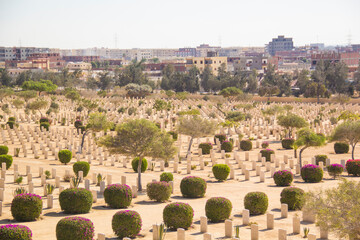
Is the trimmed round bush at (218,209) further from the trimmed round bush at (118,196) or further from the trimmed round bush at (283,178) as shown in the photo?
the trimmed round bush at (283,178)

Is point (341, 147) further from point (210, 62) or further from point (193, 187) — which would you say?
point (210, 62)

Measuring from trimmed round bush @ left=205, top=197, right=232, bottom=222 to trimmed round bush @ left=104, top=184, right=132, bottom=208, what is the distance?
3.43m

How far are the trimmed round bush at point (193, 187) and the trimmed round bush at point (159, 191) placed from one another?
1.04 metres

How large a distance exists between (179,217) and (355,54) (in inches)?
5650

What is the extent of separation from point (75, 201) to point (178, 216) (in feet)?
13.3

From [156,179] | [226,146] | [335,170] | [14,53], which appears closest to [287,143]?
[226,146]

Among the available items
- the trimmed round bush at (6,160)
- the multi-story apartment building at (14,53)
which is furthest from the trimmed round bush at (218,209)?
the multi-story apartment building at (14,53)

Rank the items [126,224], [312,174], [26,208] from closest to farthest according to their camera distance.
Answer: [126,224], [26,208], [312,174]

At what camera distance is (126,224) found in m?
15.8

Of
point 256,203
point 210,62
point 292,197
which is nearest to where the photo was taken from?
point 256,203

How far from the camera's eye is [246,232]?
654 inches

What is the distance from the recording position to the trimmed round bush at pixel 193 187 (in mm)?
21891

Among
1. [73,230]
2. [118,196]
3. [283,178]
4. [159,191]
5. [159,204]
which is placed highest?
[73,230]

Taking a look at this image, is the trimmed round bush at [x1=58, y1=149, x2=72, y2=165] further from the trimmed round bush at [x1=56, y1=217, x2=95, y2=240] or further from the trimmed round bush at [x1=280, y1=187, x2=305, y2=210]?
the trimmed round bush at [x1=56, y1=217, x2=95, y2=240]
